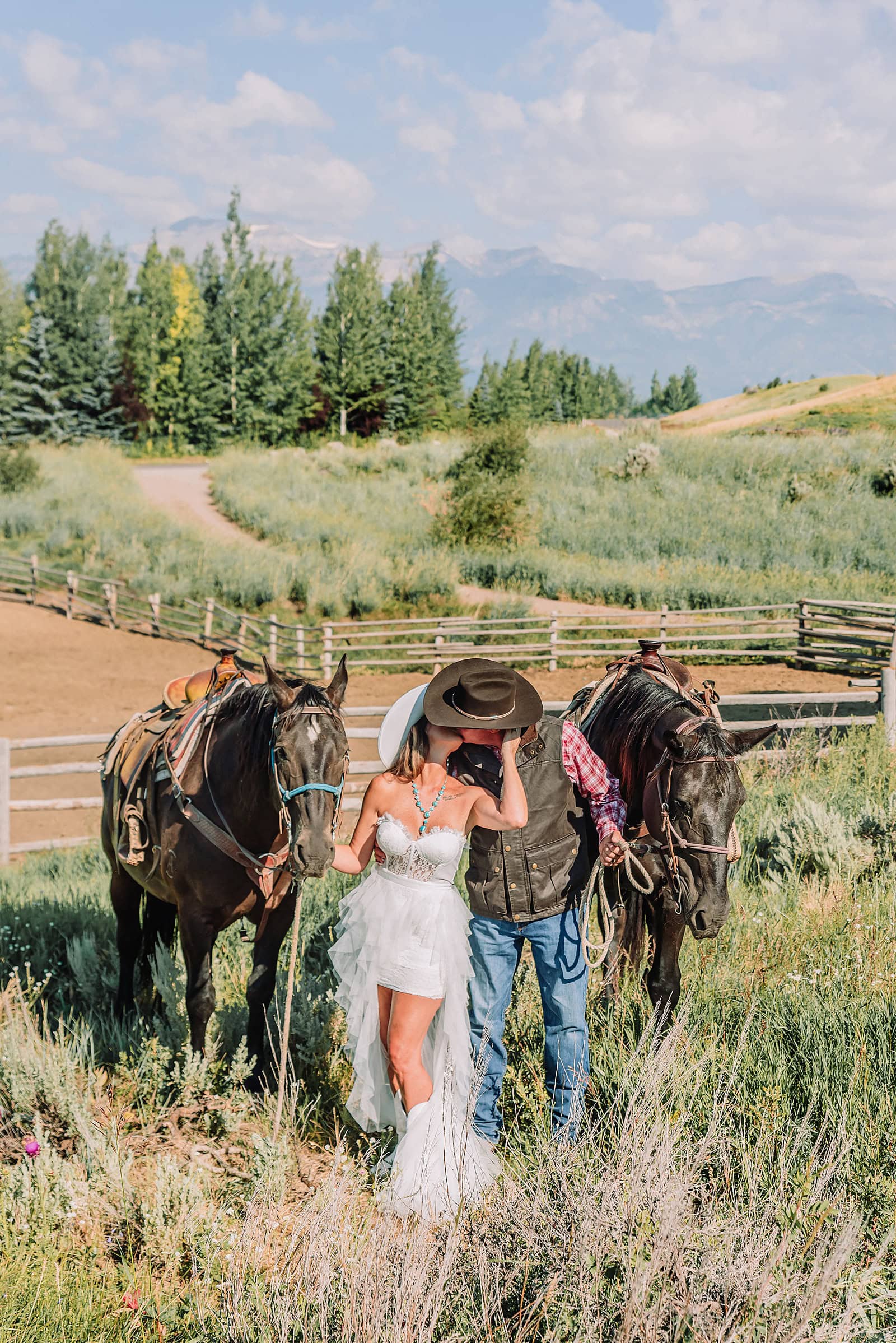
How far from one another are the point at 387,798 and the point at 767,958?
7.49 ft

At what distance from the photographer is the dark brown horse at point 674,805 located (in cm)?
297

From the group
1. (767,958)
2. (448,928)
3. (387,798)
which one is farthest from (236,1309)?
(767,958)

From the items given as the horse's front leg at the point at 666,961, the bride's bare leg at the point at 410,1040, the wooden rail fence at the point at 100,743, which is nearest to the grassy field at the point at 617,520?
the wooden rail fence at the point at 100,743

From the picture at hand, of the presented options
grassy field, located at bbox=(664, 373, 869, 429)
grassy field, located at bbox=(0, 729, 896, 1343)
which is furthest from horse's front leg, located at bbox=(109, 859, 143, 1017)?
grassy field, located at bbox=(664, 373, 869, 429)

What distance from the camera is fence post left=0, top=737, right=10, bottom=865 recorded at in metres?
7.64

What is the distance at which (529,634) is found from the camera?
18.1 meters

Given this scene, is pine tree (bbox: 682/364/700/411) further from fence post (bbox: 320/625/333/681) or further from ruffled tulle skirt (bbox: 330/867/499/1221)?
ruffled tulle skirt (bbox: 330/867/499/1221)

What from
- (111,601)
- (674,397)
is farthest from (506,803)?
(674,397)

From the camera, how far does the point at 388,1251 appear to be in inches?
94.6

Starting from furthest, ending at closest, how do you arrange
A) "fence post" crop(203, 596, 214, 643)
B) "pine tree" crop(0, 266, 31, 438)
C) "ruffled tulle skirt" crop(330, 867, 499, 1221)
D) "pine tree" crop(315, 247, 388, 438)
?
"pine tree" crop(315, 247, 388, 438), "pine tree" crop(0, 266, 31, 438), "fence post" crop(203, 596, 214, 643), "ruffled tulle skirt" crop(330, 867, 499, 1221)

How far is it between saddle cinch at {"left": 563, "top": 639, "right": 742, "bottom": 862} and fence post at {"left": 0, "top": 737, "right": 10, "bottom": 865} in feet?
17.8

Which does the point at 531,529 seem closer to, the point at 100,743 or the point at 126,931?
the point at 100,743

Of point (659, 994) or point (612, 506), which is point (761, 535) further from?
point (659, 994)

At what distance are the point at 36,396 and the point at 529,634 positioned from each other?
32476mm
